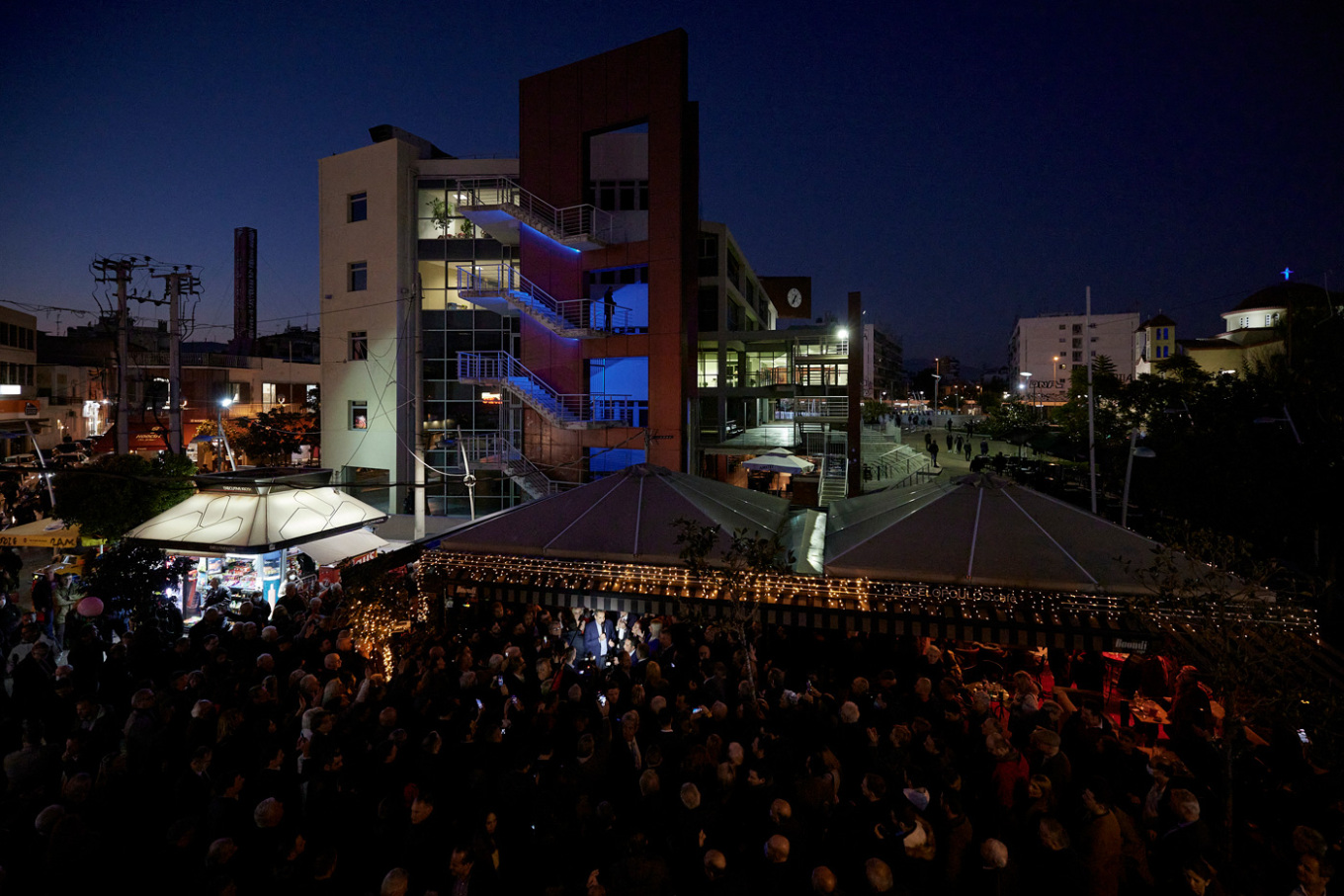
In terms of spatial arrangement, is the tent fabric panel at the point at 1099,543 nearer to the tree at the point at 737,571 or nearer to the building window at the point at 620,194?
the tree at the point at 737,571

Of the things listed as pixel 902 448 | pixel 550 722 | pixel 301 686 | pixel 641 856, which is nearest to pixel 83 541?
pixel 301 686

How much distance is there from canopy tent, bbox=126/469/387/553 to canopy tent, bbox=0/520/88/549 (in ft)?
17.3

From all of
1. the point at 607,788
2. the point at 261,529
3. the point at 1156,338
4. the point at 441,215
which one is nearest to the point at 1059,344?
the point at 1156,338

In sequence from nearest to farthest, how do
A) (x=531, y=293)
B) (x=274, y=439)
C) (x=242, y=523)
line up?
(x=242, y=523) < (x=531, y=293) < (x=274, y=439)

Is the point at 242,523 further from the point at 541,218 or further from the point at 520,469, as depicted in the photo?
the point at 541,218

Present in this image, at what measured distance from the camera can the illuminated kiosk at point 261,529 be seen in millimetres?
12398

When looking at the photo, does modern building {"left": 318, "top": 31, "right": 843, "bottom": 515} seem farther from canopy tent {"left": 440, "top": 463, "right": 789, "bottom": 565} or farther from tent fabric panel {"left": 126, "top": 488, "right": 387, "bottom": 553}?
canopy tent {"left": 440, "top": 463, "right": 789, "bottom": 565}

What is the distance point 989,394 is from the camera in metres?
111

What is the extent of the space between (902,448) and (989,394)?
8341 centimetres

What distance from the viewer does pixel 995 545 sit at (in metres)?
8.74

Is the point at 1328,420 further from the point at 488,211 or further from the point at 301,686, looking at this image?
the point at 488,211

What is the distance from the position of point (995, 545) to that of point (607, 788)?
5.88m

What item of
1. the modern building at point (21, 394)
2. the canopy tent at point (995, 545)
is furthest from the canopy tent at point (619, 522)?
the modern building at point (21, 394)

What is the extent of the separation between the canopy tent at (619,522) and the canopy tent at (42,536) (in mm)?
12958
